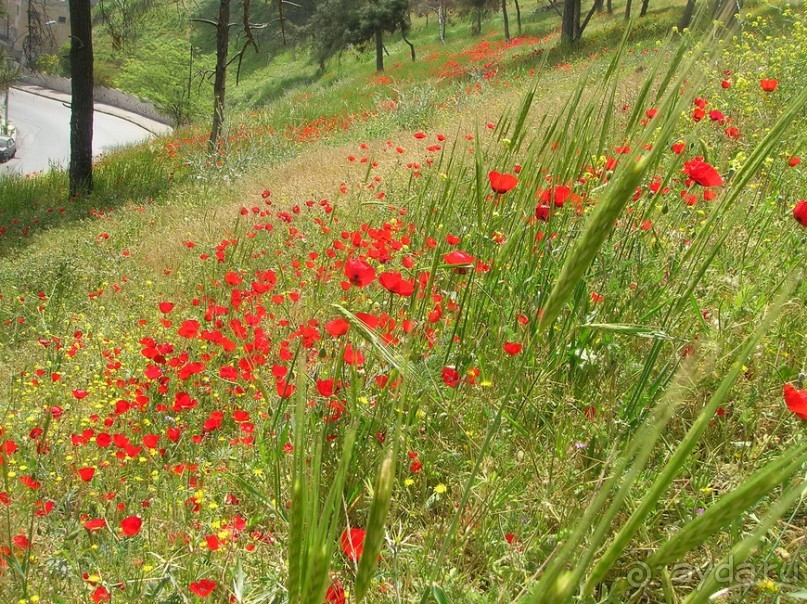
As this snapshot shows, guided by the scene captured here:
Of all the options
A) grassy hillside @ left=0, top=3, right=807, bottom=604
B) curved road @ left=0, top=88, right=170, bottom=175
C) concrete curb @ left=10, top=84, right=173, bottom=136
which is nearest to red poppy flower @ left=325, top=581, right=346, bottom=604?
grassy hillside @ left=0, top=3, right=807, bottom=604

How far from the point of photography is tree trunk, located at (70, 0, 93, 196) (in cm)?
1019

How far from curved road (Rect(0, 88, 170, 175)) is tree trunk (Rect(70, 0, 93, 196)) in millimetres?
16766

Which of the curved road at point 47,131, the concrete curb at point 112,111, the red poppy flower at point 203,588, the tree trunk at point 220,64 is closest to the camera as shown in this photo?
the red poppy flower at point 203,588

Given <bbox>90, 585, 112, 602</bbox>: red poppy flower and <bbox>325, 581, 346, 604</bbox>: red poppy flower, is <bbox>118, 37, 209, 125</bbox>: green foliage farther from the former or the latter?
<bbox>325, 581, 346, 604</bbox>: red poppy flower

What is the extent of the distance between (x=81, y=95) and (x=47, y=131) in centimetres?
3128

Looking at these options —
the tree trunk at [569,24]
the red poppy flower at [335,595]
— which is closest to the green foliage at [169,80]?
the tree trunk at [569,24]

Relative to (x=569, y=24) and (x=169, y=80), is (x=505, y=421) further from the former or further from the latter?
(x=169, y=80)

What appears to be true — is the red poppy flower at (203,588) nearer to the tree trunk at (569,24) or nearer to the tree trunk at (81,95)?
the tree trunk at (81,95)

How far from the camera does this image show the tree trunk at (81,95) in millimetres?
10188

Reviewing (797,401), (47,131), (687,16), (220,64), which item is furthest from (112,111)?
(797,401)

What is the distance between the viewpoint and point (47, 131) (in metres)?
36.3

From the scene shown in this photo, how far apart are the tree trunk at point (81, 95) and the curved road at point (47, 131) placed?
16766mm

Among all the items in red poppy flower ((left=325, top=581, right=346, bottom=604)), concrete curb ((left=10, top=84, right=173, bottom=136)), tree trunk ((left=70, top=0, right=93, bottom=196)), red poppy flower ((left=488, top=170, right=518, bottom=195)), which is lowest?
concrete curb ((left=10, top=84, right=173, bottom=136))

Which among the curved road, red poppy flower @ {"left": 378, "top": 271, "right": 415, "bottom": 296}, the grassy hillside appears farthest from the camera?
the curved road
